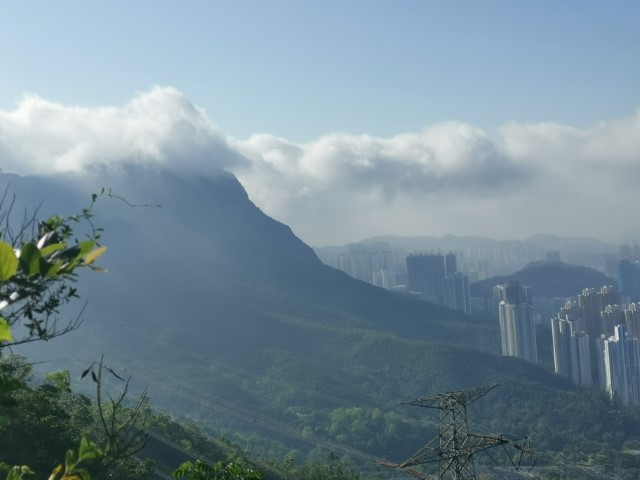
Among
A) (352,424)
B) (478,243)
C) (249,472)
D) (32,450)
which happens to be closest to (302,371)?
(352,424)

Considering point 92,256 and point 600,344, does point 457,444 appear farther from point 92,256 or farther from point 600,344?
point 600,344

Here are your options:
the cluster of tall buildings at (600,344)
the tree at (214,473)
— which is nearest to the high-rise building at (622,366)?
the cluster of tall buildings at (600,344)

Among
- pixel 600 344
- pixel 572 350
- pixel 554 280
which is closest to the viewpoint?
pixel 600 344

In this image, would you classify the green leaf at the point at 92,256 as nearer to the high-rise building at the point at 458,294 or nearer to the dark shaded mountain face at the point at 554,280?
the high-rise building at the point at 458,294

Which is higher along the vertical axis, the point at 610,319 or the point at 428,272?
the point at 428,272

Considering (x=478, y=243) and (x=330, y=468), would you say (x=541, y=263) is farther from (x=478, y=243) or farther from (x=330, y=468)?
(x=330, y=468)

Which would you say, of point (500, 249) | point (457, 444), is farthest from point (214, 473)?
point (500, 249)

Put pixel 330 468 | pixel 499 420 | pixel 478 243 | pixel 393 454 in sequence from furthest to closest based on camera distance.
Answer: pixel 478 243 → pixel 499 420 → pixel 393 454 → pixel 330 468

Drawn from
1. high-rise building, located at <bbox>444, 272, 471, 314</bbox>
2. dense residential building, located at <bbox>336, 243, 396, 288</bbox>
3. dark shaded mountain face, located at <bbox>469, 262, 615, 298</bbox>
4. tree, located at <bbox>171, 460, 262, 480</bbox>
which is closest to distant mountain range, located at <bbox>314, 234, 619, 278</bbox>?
dense residential building, located at <bbox>336, 243, 396, 288</bbox>
